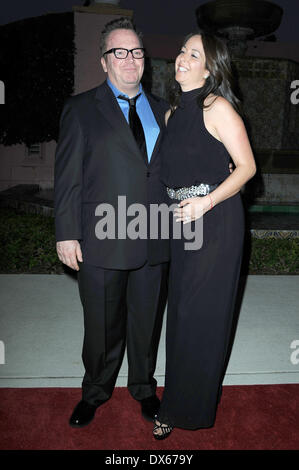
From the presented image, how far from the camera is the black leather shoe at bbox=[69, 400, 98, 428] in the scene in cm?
255

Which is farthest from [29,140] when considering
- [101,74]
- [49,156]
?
[101,74]

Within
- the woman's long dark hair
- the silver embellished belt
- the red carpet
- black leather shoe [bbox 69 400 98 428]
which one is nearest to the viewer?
the woman's long dark hair

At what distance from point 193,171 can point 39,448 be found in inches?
67.3

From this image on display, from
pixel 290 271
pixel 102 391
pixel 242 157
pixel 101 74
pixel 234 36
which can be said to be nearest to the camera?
pixel 242 157

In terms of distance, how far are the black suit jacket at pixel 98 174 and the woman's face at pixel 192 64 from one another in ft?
1.21

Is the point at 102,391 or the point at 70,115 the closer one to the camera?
the point at 70,115

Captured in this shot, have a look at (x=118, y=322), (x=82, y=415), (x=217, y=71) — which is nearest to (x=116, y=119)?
(x=217, y=71)

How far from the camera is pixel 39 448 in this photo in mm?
2350

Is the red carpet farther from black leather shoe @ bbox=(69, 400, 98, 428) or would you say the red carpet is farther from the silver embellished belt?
the silver embellished belt

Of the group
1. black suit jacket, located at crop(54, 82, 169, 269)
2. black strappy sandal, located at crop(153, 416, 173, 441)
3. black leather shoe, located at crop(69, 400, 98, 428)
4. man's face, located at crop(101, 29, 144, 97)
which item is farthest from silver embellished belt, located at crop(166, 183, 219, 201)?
black leather shoe, located at crop(69, 400, 98, 428)

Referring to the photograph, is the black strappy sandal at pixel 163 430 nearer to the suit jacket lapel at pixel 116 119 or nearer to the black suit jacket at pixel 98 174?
the black suit jacket at pixel 98 174

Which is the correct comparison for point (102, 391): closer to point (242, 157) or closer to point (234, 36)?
point (242, 157)

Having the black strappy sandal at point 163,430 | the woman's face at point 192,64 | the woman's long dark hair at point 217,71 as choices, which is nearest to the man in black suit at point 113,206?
the black strappy sandal at point 163,430

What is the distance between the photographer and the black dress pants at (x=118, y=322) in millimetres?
2564
